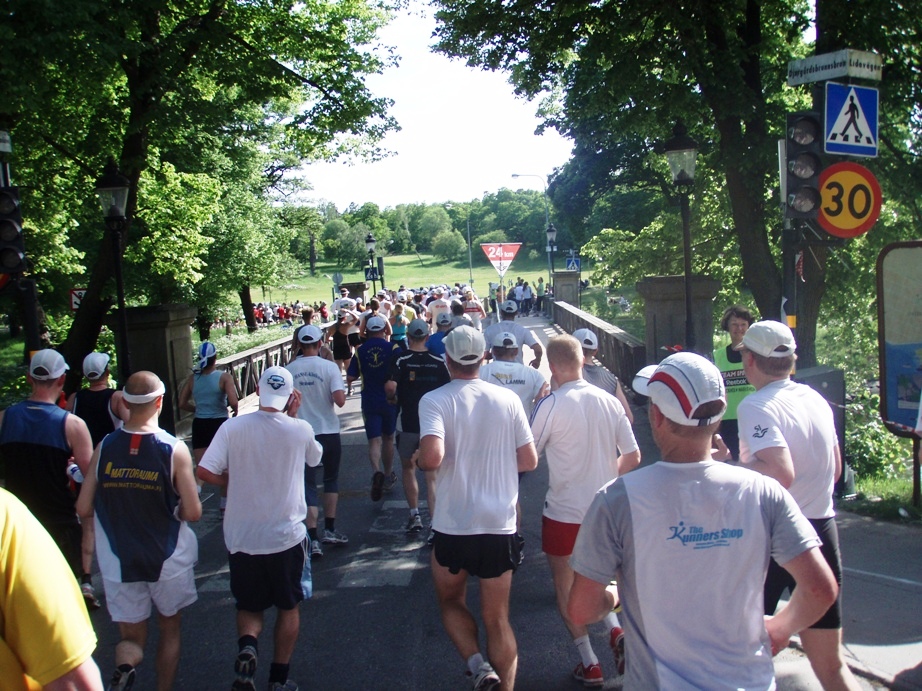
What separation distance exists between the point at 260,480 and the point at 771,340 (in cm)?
272

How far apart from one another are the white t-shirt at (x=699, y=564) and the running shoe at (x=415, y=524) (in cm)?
552

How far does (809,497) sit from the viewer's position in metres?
3.94

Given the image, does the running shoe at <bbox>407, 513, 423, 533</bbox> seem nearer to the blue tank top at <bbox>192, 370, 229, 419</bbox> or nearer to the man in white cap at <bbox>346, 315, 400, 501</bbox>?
the man in white cap at <bbox>346, 315, 400, 501</bbox>

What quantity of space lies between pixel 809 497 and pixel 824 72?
5.18m

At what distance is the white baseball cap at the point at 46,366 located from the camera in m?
5.39

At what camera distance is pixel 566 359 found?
500 centimetres

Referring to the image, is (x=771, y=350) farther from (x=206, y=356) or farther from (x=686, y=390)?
(x=206, y=356)

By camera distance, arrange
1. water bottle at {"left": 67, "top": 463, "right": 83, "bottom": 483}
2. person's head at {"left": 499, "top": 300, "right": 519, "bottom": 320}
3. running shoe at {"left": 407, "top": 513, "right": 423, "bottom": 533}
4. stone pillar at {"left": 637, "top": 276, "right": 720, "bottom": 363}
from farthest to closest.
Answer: stone pillar at {"left": 637, "top": 276, "right": 720, "bottom": 363}, person's head at {"left": 499, "top": 300, "right": 519, "bottom": 320}, running shoe at {"left": 407, "top": 513, "right": 423, "bottom": 533}, water bottle at {"left": 67, "top": 463, "right": 83, "bottom": 483}

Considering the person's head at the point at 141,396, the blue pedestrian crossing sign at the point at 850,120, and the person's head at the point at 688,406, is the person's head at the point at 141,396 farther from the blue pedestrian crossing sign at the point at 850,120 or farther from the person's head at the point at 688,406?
the blue pedestrian crossing sign at the point at 850,120

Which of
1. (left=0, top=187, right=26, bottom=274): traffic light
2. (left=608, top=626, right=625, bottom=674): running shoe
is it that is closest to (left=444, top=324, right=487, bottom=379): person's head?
(left=608, top=626, right=625, bottom=674): running shoe

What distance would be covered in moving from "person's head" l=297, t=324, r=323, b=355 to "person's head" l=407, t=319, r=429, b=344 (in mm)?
815

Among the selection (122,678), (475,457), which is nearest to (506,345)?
(475,457)

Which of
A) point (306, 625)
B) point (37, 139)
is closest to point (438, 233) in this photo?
point (37, 139)

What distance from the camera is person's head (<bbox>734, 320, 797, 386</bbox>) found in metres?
4.01
